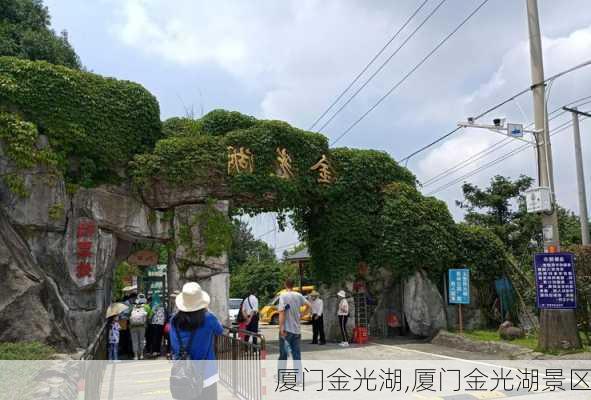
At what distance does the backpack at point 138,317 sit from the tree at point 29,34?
12852 mm

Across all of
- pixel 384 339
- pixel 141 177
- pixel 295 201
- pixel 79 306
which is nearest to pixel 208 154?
pixel 141 177

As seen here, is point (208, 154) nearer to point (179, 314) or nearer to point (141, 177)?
point (141, 177)

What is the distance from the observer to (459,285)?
48.1 ft

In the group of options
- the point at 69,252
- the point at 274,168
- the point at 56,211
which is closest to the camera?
the point at 56,211

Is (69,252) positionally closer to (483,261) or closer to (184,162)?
(184,162)

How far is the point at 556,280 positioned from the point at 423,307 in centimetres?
492

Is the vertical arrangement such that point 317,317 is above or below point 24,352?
below

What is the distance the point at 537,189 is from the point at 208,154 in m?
7.69

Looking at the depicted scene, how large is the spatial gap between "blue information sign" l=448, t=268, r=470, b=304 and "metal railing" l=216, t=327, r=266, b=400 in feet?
27.2

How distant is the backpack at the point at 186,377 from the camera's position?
4.52 m

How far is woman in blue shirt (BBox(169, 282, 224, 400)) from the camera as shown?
465 centimetres

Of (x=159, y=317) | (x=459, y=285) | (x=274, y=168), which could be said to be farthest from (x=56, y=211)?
(x=459, y=285)

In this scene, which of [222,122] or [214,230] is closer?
[214,230]

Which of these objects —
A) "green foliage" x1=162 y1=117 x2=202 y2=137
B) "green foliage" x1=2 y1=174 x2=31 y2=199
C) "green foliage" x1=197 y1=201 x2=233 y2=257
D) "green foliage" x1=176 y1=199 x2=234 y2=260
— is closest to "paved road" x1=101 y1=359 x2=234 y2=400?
"green foliage" x1=176 y1=199 x2=234 y2=260
